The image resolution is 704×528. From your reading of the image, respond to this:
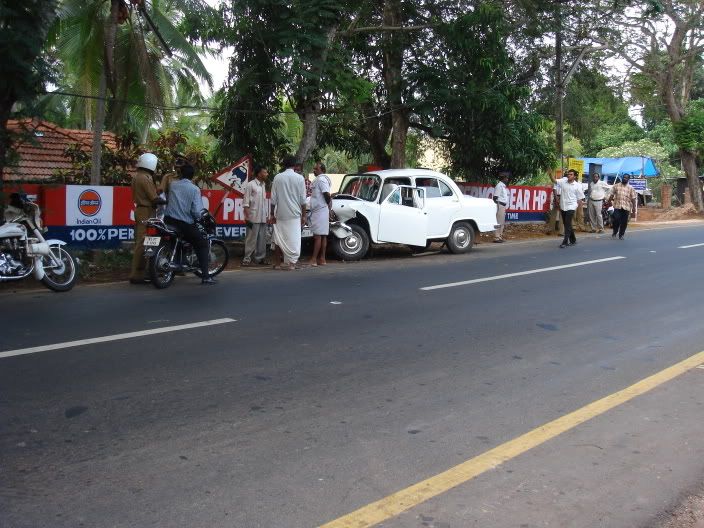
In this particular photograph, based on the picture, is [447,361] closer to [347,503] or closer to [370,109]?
[347,503]

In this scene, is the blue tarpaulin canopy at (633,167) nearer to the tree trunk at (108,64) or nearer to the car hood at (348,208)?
the car hood at (348,208)

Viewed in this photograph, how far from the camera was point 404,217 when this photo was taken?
13734 mm

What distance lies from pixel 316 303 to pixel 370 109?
11.5 meters

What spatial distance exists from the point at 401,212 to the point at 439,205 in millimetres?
A: 1052

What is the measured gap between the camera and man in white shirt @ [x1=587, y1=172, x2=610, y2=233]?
20.2 meters

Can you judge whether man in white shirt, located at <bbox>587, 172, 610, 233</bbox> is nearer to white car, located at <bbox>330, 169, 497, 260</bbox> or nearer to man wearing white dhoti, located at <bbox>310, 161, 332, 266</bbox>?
white car, located at <bbox>330, 169, 497, 260</bbox>

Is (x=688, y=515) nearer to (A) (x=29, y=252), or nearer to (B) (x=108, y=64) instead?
(A) (x=29, y=252)

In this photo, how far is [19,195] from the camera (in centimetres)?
928

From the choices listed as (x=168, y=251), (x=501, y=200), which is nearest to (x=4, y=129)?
(x=168, y=251)

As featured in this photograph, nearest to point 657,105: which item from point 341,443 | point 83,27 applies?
point 83,27

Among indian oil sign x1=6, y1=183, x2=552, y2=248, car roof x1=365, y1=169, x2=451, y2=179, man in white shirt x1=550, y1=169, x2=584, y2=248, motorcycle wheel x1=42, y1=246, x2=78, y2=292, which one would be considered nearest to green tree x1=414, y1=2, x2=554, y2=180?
man in white shirt x1=550, y1=169, x2=584, y2=248

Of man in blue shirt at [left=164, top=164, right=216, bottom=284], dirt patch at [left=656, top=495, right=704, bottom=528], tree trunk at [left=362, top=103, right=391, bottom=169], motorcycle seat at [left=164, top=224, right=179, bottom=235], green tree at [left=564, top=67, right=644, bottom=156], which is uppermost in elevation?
green tree at [left=564, top=67, right=644, bottom=156]

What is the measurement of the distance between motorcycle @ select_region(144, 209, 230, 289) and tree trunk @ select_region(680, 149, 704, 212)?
25.8 m

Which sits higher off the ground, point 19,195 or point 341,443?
point 19,195
